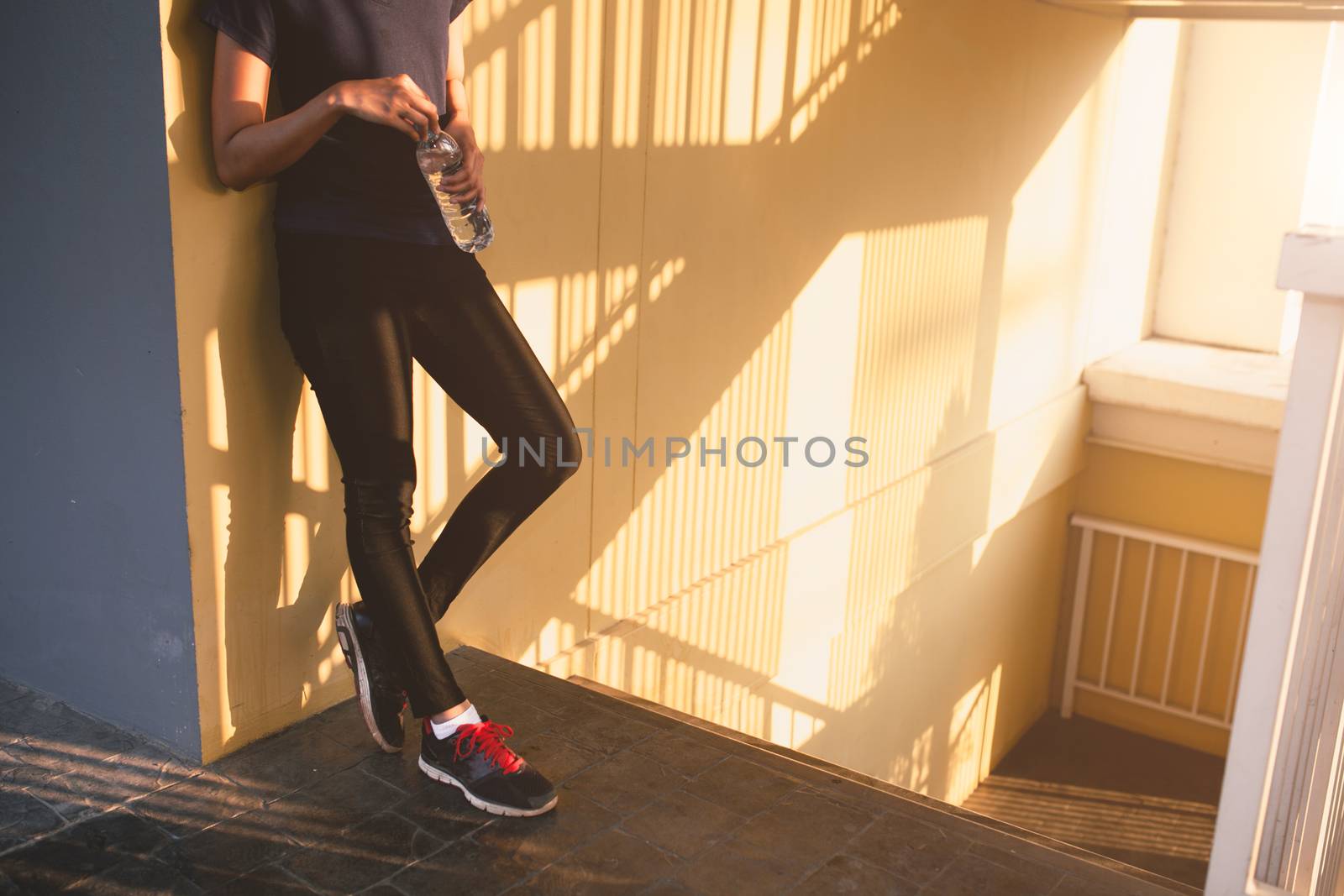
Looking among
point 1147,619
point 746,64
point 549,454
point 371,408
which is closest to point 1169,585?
point 1147,619

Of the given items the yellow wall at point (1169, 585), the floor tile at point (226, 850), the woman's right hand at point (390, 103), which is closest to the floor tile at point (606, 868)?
the floor tile at point (226, 850)

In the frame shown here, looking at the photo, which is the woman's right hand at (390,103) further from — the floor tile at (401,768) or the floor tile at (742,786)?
the floor tile at (742,786)

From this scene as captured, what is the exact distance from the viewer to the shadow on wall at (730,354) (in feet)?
8.14

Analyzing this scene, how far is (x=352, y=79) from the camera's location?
7.30ft

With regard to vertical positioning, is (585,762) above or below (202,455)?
below

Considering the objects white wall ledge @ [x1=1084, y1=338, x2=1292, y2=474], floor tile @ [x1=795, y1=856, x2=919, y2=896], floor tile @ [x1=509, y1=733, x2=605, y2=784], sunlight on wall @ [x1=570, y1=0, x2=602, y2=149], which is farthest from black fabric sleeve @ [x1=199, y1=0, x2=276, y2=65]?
white wall ledge @ [x1=1084, y1=338, x2=1292, y2=474]

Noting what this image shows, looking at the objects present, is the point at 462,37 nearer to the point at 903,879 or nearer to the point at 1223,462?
the point at 903,879

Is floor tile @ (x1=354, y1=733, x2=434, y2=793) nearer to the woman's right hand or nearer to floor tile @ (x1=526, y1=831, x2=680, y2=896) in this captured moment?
floor tile @ (x1=526, y1=831, x2=680, y2=896)

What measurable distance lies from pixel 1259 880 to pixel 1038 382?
16.0 feet

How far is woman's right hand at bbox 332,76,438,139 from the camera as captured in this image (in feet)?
6.82

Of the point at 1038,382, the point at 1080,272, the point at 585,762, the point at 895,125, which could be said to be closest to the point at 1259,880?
the point at 585,762

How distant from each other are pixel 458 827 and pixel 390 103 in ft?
4.25

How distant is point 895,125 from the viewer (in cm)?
452

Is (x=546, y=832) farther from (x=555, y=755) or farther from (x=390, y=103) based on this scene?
(x=390, y=103)
